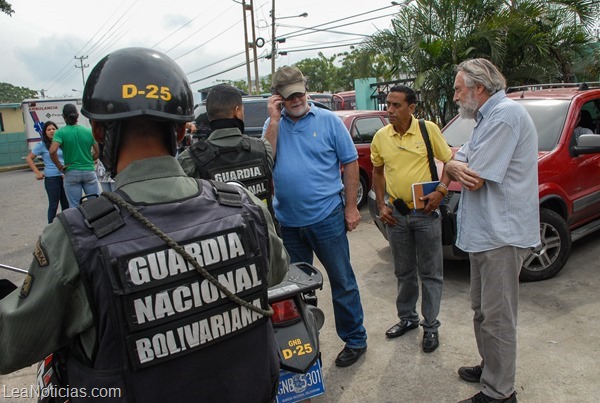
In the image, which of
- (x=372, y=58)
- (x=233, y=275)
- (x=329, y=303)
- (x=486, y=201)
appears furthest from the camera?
(x=372, y=58)

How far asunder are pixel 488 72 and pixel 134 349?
233cm

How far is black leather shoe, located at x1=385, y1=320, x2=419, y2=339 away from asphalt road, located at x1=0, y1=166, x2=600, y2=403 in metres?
0.05

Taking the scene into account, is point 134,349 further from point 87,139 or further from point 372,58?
point 372,58

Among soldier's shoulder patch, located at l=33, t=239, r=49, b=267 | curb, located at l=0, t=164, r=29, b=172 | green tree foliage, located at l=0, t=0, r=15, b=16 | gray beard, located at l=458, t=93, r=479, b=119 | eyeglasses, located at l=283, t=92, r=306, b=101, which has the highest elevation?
green tree foliage, located at l=0, t=0, r=15, b=16

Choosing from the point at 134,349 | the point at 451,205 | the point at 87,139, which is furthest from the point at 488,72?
the point at 87,139

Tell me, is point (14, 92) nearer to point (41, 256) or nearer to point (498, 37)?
point (498, 37)

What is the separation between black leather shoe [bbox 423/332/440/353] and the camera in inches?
139

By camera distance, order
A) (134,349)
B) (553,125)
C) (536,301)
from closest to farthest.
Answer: (134,349) → (536,301) → (553,125)

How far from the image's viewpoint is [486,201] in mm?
2674

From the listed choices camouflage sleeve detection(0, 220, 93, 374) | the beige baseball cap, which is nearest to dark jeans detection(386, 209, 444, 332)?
the beige baseball cap

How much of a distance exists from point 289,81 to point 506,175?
57.5 inches

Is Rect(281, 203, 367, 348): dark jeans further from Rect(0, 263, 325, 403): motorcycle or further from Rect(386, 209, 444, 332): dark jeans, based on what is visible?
Rect(0, 263, 325, 403): motorcycle

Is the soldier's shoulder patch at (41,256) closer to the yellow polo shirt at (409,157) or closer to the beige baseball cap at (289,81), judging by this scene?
the beige baseball cap at (289,81)

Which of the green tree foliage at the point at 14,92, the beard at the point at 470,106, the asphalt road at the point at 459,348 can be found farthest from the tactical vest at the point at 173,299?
the green tree foliage at the point at 14,92
